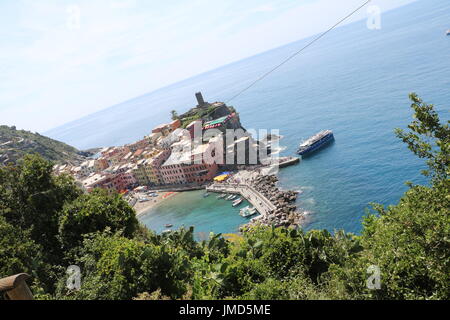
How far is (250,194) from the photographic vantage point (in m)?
33.3

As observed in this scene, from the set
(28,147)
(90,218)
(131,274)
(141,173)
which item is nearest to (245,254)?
(131,274)

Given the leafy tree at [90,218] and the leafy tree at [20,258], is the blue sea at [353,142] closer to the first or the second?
the leafy tree at [90,218]

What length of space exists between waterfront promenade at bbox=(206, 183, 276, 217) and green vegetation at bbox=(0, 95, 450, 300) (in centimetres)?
1655

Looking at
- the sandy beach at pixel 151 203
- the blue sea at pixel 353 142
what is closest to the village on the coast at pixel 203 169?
the sandy beach at pixel 151 203

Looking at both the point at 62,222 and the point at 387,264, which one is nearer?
the point at 387,264

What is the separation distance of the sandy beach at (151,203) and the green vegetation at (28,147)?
36.9 m

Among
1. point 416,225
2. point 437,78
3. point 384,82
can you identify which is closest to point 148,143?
point 384,82

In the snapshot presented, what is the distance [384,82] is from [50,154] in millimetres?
77876

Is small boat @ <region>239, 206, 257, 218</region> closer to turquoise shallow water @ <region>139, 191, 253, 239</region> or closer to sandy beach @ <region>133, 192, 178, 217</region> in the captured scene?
turquoise shallow water @ <region>139, 191, 253, 239</region>

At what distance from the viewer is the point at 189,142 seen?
160ft

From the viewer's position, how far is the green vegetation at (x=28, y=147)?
64562mm

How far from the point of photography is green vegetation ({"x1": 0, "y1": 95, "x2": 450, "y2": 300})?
6312 millimetres
